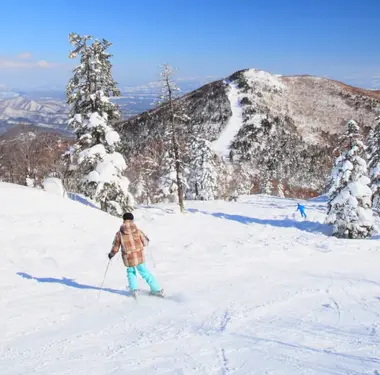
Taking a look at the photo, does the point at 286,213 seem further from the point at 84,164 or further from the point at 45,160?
the point at 45,160

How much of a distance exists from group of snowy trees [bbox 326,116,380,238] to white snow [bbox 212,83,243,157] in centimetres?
10095

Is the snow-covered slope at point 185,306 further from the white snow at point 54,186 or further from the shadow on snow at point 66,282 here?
the white snow at point 54,186

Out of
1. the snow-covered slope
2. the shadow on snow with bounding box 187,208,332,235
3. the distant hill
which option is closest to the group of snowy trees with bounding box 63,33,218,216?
the snow-covered slope

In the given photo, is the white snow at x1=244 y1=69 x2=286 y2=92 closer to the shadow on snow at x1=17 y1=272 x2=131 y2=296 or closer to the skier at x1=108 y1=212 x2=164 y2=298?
the shadow on snow at x1=17 y1=272 x2=131 y2=296

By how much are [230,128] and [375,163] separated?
10805 centimetres

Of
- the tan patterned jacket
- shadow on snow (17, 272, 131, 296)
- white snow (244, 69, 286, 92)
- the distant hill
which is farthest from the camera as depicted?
white snow (244, 69, 286, 92)

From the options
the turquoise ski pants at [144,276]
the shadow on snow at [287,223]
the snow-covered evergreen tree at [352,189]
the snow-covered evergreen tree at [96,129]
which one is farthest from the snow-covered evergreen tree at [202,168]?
the turquoise ski pants at [144,276]

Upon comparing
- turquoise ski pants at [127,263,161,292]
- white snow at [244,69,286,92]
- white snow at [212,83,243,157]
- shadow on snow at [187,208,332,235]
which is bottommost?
shadow on snow at [187,208,332,235]

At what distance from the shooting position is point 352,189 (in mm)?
23078

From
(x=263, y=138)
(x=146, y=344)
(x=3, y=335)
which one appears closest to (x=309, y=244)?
(x=146, y=344)

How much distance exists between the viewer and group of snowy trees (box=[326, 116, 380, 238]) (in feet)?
75.2

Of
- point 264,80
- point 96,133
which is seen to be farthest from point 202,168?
point 264,80

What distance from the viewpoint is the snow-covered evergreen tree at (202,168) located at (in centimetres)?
5175

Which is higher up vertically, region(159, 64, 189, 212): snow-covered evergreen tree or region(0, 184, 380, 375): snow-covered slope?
region(159, 64, 189, 212): snow-covered evergreen tree
